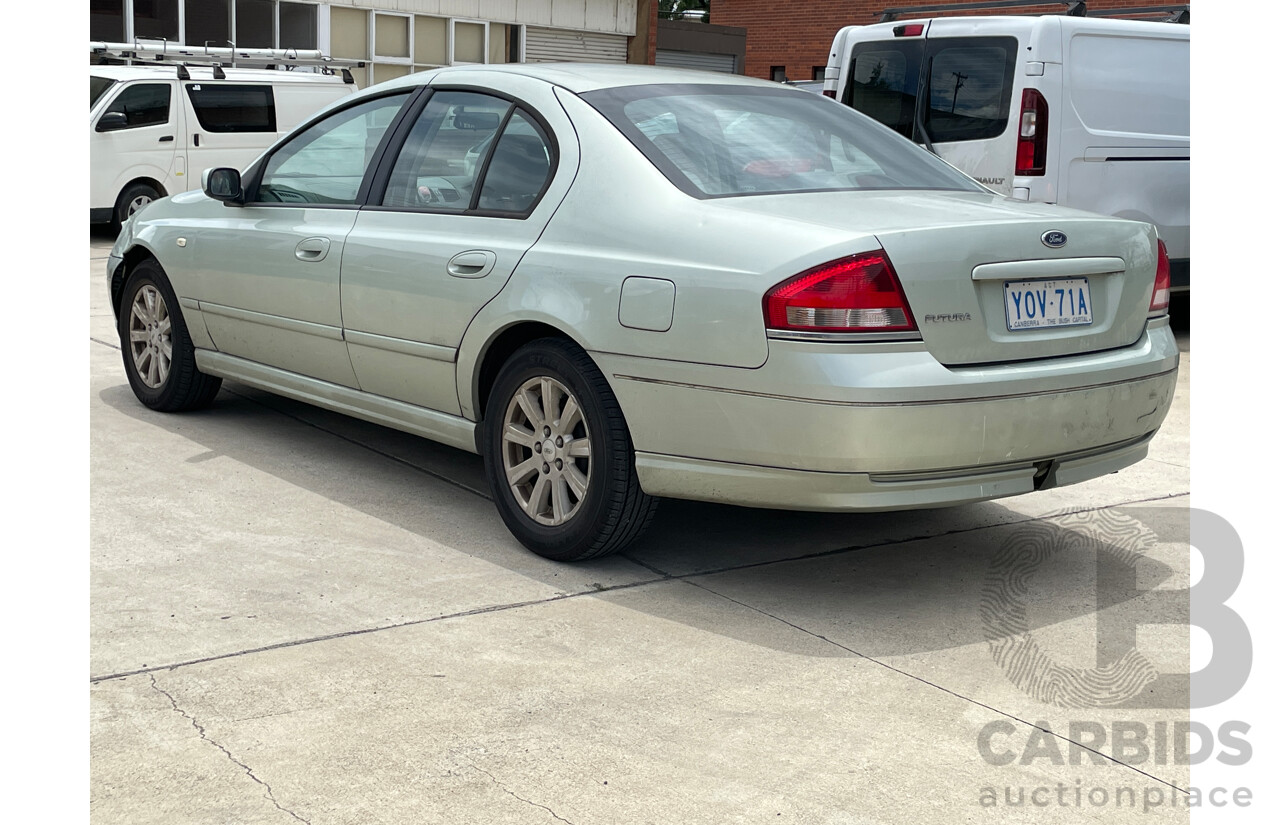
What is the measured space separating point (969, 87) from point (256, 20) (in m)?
14.4

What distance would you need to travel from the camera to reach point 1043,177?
9469 mm

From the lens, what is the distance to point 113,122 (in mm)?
15359

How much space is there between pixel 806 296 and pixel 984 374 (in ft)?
1.85

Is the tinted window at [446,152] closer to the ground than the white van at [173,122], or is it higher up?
closer to the ground

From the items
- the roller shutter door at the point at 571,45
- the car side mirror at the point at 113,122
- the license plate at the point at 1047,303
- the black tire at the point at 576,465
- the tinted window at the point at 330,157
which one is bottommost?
the black tire at the point at 576,465

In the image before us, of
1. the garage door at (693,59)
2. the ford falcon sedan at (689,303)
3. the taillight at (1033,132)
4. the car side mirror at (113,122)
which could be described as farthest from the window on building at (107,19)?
the ford falcon sedan at (689,303)

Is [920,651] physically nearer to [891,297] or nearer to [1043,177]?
Result: [891,297]

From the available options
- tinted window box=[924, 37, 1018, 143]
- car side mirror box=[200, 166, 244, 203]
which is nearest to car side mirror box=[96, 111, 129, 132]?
tinted window box=[924, 37, 1018, 143]

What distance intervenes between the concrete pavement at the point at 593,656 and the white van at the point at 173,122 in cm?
1081

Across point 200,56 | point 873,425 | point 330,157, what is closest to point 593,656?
point 873,425

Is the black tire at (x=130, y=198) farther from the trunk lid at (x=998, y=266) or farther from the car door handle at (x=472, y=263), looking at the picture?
the trunk lid at (x=998, y=266)

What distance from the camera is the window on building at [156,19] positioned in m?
20.3

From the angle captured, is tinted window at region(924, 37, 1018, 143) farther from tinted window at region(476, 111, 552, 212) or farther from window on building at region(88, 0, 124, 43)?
window on building at region(88, 0, 124, 43)

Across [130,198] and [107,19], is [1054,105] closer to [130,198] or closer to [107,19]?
[130,198]
